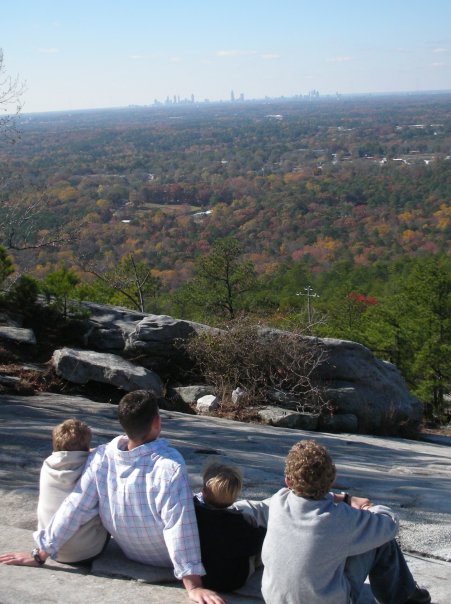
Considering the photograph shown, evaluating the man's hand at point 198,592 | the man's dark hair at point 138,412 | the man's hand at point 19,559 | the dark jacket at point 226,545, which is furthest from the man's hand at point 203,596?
the man's hand at point 19,559

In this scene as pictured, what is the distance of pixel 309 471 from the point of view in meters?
3.45

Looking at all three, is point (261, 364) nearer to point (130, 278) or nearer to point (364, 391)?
point (364, 391)

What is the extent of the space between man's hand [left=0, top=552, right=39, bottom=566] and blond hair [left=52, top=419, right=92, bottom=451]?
579mm

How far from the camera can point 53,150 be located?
4737 inches

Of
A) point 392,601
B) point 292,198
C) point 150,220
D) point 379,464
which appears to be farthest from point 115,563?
point 292,198

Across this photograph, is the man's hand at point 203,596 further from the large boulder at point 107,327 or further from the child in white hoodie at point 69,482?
the large boulder at point 107,327

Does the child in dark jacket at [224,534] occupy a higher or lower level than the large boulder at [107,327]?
higher

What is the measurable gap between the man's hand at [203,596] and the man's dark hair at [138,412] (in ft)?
2.62

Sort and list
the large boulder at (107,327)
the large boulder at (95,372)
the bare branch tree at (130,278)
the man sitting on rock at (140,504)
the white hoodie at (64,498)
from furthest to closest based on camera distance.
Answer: the bare branch tree at (130,278) < the large boulder at (107,327) < the large boulder at (95,372) < the white hoodie at (64,498) < the man sitting on rock at (140,504)

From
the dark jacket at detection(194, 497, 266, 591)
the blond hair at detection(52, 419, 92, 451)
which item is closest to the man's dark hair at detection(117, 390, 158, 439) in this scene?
the blond hair at detection(52, 419, 92, 451)

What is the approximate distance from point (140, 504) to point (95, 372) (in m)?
6.72

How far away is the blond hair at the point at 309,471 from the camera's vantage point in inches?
136

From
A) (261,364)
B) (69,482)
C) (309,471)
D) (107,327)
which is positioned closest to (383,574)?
(309,471)

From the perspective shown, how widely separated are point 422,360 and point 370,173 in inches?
4789
